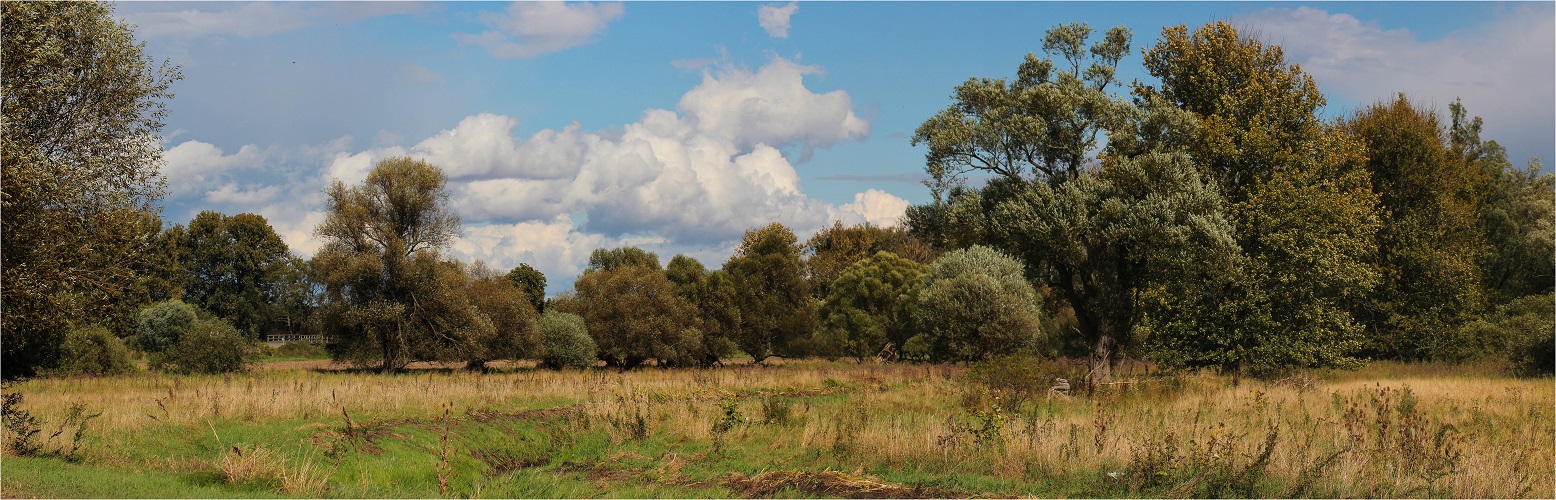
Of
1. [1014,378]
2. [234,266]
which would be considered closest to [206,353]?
[1014,378]

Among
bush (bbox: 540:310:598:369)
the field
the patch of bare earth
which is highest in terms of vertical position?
bush (bbox: 540:310:598:369)

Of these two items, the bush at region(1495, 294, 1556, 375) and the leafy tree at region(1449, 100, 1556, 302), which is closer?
the bush at region(1495, 294, 1556, 375)

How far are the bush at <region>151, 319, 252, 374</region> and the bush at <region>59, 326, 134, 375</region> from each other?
1505 mm

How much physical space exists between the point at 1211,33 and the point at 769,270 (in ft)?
91.3

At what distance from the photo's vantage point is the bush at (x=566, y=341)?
50.1 meters

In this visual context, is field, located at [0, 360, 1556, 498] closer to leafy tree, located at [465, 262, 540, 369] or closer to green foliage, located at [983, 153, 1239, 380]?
green foliage, located at [983, 153, 1239, 380]

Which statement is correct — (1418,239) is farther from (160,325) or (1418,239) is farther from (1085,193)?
(160,325)

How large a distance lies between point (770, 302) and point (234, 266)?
57.0 metres

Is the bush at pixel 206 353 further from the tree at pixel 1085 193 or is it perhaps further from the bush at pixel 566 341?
the tree at pixel 1085 193

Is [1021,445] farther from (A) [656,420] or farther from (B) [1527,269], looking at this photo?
(B) [1527,269]

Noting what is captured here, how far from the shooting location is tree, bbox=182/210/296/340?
8500cm

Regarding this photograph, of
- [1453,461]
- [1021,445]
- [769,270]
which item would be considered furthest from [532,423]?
[769,270]

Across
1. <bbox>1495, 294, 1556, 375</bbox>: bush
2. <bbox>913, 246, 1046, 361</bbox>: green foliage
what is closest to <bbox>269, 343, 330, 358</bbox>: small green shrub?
<bbox>913, 246, 1046, 361</bbox>: green foliage

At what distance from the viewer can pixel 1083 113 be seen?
3588 cm
